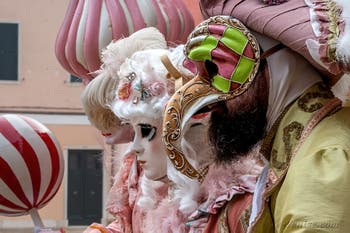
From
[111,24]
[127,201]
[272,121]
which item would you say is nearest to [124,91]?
[127,201]

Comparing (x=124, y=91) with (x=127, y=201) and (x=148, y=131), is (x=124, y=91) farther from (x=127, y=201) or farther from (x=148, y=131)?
(x=127, y=201)

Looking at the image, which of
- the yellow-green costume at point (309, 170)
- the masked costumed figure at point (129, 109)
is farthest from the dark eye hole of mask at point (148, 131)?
the yellow-green costume at point (309, 170)

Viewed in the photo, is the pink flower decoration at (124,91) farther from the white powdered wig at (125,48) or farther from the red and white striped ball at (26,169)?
the red and white striped ball at (26,169)

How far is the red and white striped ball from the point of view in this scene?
7.89 feet

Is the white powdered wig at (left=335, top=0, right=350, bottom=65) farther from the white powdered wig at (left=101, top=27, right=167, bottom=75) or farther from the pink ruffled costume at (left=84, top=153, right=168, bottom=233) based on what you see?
the pink ruffled costume at (left=84, top=153, right=168, bottom=233)

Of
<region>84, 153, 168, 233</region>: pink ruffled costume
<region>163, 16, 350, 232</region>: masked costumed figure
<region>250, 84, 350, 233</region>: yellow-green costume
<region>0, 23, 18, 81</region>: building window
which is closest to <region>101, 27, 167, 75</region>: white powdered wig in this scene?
<region>84, 153, 168, 233</region>: pink ruffled costume

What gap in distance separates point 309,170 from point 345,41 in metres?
0.16

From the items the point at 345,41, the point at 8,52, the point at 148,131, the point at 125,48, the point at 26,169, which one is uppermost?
the point at 345,41

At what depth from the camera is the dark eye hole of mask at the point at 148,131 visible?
173 cm

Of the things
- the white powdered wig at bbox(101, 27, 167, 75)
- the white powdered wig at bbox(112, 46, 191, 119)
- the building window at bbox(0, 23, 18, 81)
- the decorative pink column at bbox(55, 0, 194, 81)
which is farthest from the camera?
the building window at bbox(0, 23, 18, 81)

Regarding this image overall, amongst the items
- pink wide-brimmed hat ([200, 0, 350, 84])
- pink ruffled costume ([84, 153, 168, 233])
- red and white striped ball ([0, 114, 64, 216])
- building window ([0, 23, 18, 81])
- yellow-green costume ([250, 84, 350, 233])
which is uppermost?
pink wide-brimmed hat ([200, 0, 350, 84])

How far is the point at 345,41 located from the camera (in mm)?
1058

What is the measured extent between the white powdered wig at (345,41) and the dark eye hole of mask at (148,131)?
0.71m

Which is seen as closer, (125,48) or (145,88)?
(145,88)
